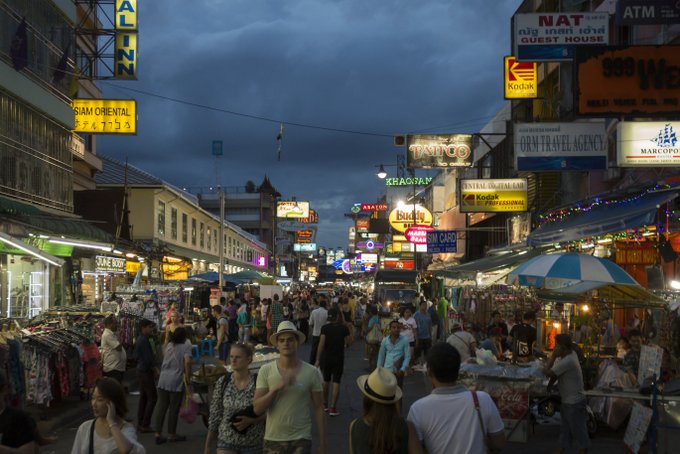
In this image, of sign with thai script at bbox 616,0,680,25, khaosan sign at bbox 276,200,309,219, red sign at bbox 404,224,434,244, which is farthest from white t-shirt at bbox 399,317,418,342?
khaosan sign at bbox 276,200,309,219

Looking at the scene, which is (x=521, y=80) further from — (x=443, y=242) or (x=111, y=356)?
(x=111, y=356)

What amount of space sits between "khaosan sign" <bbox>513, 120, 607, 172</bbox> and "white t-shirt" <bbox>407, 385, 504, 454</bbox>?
15.0 m

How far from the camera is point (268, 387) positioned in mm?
6492

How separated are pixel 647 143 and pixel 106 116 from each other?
16.3 meters

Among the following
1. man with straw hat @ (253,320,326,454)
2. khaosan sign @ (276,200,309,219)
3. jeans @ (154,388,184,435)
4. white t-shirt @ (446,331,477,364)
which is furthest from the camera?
khaosan sign @ (276,200,309,219)

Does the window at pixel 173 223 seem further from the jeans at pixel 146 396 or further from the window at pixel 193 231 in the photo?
the jeans at pixel 146 396

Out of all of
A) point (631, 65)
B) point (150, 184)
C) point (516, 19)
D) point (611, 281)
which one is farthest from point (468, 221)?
point (611, 281)

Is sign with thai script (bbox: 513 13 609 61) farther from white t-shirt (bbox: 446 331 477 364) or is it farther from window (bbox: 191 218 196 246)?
window (bbox: 191 218 196 246)

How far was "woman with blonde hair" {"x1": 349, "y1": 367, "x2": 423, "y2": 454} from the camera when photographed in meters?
4.70

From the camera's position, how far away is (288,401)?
648 cm

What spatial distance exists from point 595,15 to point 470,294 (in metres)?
10.8

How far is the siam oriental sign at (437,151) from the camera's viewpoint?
29078mm

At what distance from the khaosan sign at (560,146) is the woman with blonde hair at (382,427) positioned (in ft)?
50.5

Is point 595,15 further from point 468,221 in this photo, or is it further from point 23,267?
point 468,221
